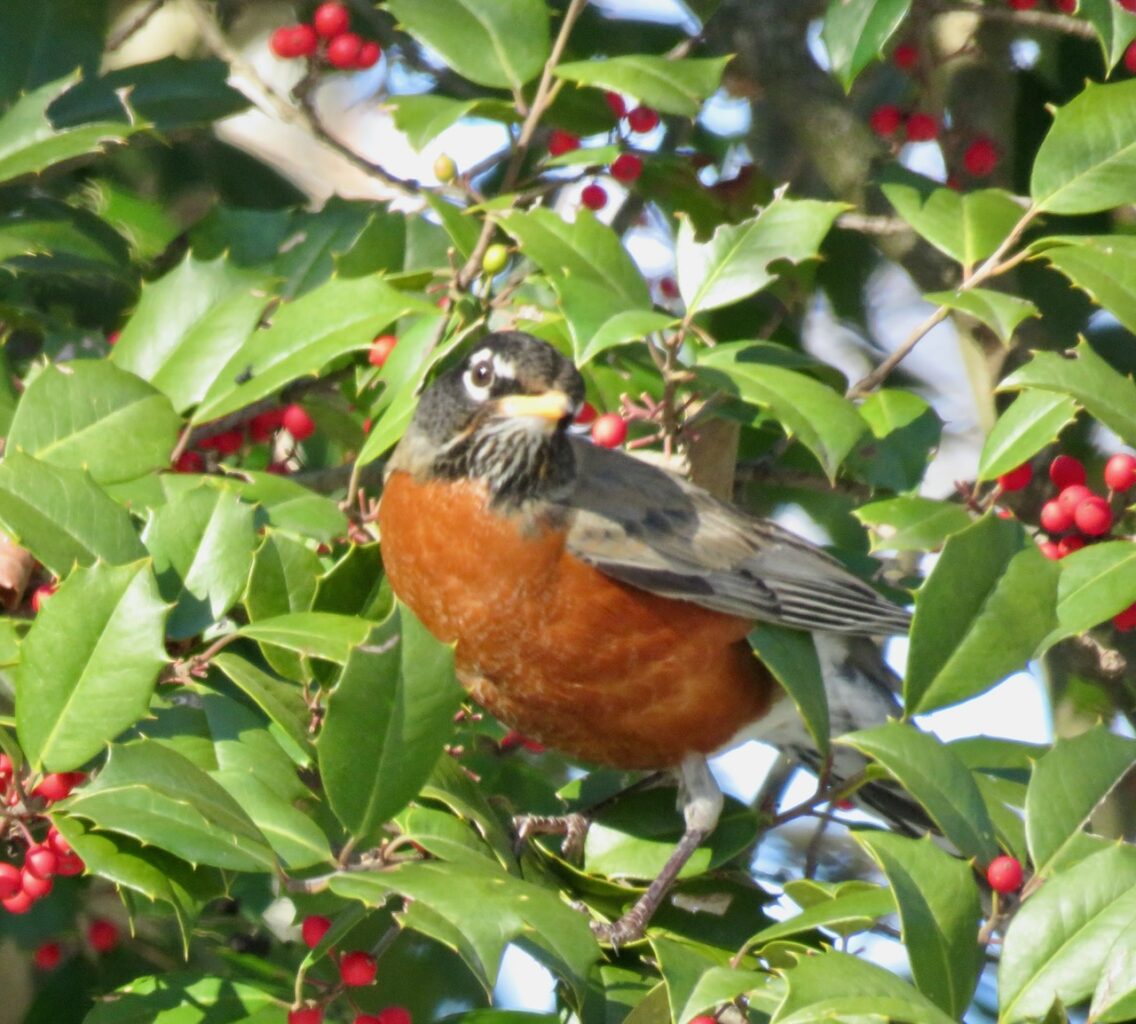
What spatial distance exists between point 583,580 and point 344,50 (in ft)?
4.60

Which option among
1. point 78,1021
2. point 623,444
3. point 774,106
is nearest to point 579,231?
point 623,444

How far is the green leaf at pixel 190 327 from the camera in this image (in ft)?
9.46

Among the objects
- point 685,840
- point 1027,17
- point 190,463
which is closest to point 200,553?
point 190,463

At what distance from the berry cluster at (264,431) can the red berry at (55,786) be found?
1053mm

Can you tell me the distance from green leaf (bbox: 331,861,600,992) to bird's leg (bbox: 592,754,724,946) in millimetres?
471

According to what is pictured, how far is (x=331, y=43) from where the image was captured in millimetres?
3645

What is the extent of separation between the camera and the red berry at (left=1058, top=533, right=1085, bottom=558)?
2.80 m

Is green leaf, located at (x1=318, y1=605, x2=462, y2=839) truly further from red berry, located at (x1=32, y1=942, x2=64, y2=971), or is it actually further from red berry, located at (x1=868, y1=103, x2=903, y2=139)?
red berry, located at (x1=868, y1=103, x2=903, y2=139)

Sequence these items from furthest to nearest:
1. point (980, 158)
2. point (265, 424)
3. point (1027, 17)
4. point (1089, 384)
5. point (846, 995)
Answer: point (980, 158) → point (1027, 17) → point (265, 424) → point (1089, 384) → point (846, 995)

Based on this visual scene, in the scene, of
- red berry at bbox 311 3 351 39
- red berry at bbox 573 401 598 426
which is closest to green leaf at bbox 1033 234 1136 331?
red berry at bbox 573 401 598 426

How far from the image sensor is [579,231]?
2.77 metres

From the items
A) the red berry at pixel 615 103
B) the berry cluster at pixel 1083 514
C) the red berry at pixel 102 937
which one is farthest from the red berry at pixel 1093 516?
the red berry at pixel 102 937

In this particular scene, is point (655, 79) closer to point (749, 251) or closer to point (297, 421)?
point (749, 251)

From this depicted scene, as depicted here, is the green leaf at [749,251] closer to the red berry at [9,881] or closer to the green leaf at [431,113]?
the green leaf at [431,113]
